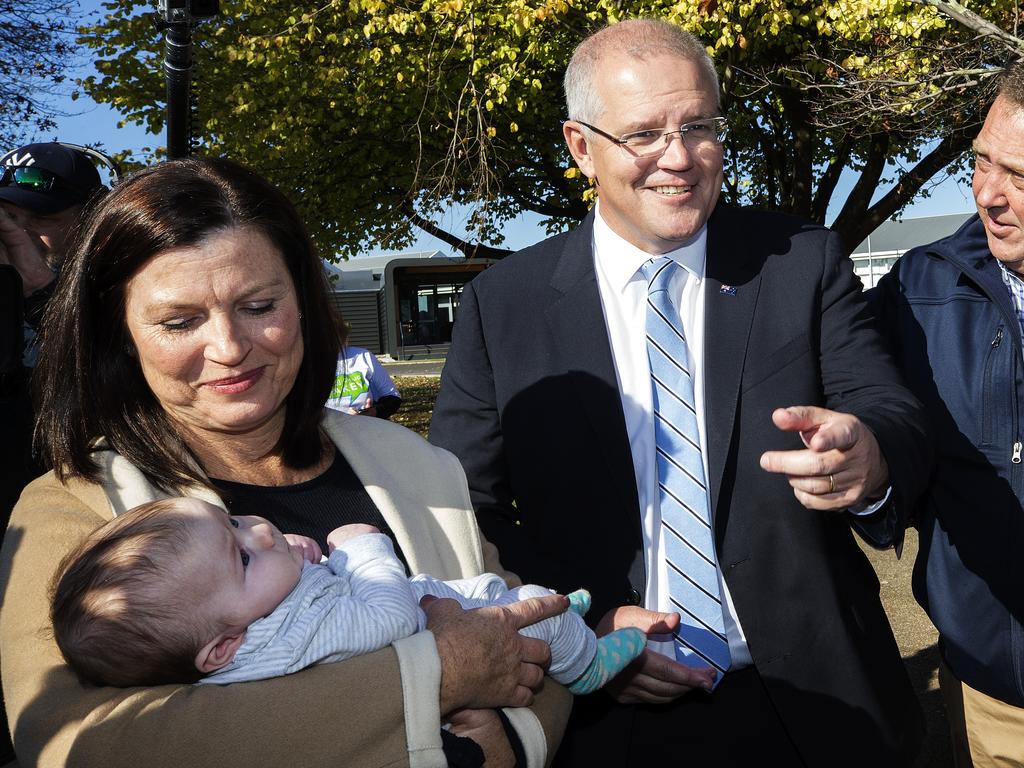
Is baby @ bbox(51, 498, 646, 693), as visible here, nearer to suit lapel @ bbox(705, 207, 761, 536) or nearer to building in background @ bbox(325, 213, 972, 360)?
suit lapel @ bbox(705, 207, 761, 536)

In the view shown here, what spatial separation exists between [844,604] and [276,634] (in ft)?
5.14

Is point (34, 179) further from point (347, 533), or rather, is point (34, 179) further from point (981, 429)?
point (981, 429)

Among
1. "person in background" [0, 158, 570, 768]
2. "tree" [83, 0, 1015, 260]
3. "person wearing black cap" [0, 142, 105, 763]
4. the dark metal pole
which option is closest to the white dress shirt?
"person in background" [0, 158, 570, 768]

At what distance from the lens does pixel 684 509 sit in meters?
2.51

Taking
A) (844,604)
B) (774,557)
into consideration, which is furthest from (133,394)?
(844,604)

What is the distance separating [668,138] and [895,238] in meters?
43.5

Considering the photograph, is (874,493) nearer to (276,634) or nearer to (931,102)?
(276,634)

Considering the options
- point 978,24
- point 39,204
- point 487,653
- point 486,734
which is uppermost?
point 978,24

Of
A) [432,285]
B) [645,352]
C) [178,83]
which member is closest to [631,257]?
[645,352]

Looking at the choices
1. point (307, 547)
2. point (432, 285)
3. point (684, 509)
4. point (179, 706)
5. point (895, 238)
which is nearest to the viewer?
point (179, 706)

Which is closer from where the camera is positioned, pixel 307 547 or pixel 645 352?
pixel 307 547

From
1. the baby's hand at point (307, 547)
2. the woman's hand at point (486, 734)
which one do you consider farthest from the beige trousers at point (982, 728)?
the baby's hand at point (307, 547)

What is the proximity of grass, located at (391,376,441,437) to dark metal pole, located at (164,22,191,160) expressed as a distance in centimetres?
421

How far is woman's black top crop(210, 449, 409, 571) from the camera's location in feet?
7.06
